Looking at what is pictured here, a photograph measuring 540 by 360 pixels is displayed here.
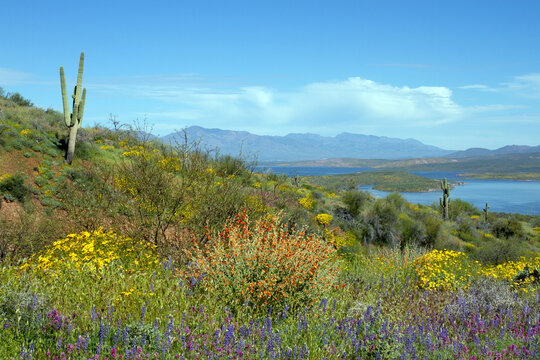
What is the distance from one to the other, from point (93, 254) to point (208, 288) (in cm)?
204

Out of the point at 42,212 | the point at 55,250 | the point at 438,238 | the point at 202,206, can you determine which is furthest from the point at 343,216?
the point at 55,250

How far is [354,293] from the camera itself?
6.87m

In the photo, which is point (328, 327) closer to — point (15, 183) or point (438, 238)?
point (15, 183)

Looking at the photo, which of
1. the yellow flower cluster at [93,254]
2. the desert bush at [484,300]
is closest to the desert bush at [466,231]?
the desert bush at [484,300]

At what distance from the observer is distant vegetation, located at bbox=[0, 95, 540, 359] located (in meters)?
3.84

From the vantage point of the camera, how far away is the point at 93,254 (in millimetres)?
5922

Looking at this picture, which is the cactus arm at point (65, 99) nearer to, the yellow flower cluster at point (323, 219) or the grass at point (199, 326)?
the yellow flower cluster at point (323, 219)

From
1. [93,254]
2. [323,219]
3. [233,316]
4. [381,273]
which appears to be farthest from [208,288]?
[323,219]

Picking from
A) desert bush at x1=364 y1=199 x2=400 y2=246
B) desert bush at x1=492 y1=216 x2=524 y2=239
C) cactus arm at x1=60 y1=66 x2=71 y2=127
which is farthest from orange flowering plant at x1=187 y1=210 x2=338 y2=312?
desert bush at x1=492 y1=216 x2=524 y2=239

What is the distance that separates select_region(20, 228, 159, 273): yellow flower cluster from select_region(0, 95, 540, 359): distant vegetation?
0.14 ft

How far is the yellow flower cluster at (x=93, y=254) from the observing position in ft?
18.3

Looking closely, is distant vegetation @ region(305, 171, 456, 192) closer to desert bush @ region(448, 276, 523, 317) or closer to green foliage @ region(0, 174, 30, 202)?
green foliage @ region(0, 174, 30, 202)

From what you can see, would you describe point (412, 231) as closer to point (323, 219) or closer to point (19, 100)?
point (323, 219)

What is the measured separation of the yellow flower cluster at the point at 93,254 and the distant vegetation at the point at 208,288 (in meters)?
0.04
